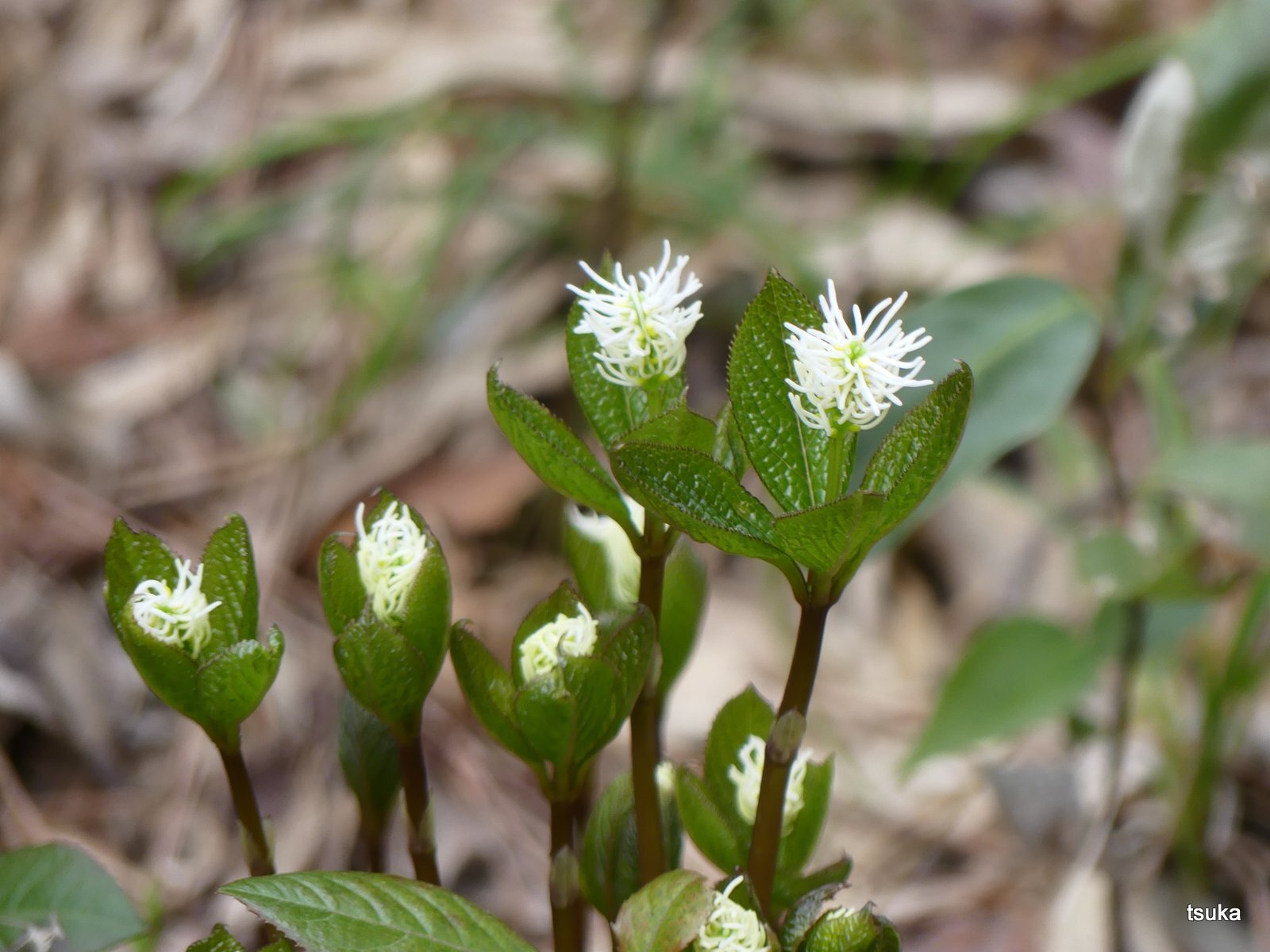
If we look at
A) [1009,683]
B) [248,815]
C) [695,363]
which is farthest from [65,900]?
[695,363]

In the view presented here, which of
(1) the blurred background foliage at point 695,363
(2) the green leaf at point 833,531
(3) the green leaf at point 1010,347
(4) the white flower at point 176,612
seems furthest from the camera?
(1) the blurred background foliage at point 695,363

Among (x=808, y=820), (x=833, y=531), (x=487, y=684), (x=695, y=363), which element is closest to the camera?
(x=833, y=531)

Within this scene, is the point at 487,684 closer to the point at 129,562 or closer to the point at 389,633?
the point at 389,633

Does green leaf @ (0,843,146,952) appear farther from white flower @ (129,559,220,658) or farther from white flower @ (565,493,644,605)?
white flower @ (565,493,644,605)

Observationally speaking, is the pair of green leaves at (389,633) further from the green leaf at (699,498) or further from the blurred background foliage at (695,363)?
the blurred background foliage at (695,363)

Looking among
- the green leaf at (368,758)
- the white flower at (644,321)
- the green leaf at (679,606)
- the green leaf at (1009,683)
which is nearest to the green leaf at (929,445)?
the white flower at (644,321)
